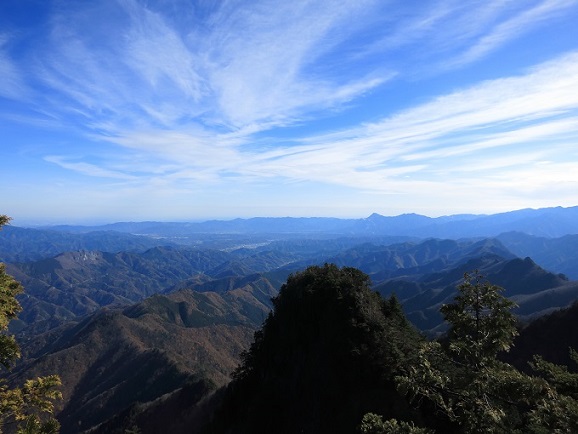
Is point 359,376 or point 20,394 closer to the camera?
point 20,394

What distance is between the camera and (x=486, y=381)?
474 inches

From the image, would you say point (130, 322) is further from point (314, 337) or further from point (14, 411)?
point (14, 411)

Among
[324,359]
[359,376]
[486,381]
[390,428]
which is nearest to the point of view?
[390,428]

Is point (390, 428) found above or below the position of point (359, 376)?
above

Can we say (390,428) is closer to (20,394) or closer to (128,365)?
(20,394)

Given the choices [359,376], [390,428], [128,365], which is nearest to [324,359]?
[359,376]

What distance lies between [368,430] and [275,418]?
3333 cm

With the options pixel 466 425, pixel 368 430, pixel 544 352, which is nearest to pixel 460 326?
pixel 466 425

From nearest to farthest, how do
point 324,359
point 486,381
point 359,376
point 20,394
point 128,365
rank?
point 486,381
point 20,394
point 359,376
point 324,359
point 128,365

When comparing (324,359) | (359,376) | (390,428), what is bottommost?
(324,359)

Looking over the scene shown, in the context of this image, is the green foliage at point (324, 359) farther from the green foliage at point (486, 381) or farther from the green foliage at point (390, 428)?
the green foliage at point (390, 428)

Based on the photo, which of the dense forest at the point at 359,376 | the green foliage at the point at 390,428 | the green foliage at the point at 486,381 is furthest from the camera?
the dense forest at the point at 359,376

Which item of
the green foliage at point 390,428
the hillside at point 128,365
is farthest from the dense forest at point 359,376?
the hillside at point 128,365

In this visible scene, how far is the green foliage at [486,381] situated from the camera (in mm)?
10758
